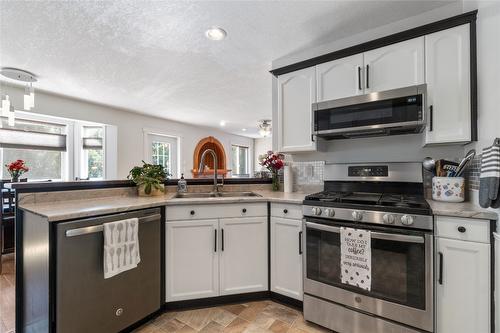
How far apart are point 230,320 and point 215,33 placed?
2.30 m

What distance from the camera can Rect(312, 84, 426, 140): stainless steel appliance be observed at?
161 cm

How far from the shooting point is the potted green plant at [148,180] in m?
2.16

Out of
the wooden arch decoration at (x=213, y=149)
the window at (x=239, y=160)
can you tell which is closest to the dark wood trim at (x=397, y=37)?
the wooden arch decoration at (x=213, y=149)

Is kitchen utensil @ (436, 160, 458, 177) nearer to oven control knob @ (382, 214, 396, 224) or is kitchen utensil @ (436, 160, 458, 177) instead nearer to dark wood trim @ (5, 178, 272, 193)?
oven control knob @ (382, 214, 396, 224)

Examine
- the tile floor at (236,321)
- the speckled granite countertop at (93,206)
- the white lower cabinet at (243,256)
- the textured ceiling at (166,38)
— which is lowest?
the tile floor at (236,321)

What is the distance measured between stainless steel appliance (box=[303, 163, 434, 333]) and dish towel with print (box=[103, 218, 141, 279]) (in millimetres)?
1194

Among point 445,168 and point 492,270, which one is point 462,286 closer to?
point 492,270

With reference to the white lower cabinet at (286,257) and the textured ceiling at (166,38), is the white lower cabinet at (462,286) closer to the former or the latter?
the white lower cabinet at (286,257)

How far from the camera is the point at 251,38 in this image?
2100mm

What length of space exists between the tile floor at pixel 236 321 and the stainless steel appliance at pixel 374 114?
1.47 meters

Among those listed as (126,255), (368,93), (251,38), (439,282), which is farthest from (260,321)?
(251,38)

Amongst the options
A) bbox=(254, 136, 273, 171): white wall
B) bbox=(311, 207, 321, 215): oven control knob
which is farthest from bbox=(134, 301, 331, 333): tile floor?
bbox=(254, 136, 273, 171): white wall

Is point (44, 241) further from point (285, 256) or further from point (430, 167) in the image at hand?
point (430, 167)

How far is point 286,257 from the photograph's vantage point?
191cm
